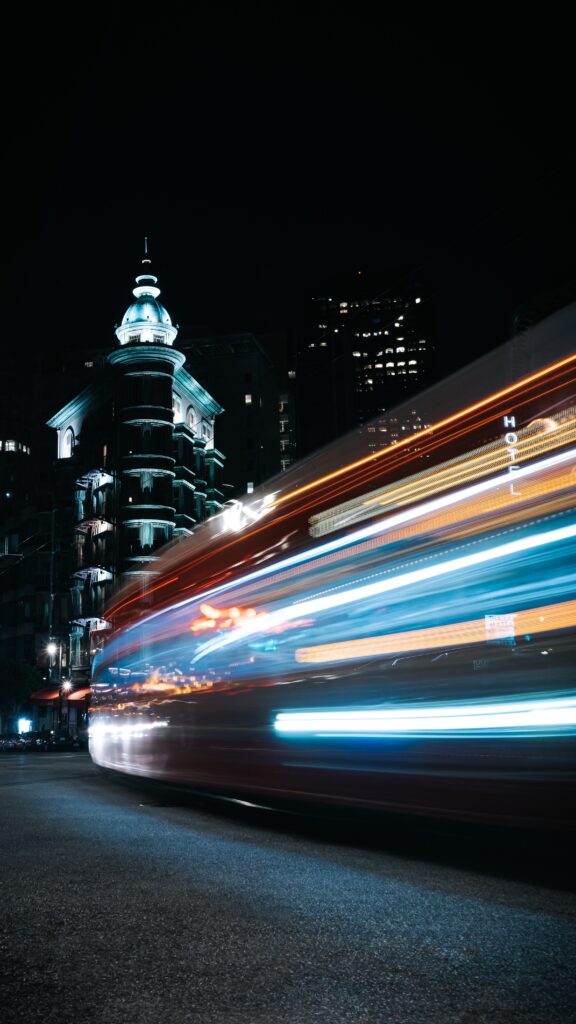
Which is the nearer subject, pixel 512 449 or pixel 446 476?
pixel 512 449

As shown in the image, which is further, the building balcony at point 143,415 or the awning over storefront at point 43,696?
the awning over storefront at point 43,696

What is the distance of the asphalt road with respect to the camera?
3.72 metres

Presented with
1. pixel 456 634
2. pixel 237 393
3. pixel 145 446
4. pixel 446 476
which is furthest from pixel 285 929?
pixel 237 393

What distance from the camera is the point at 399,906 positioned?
221 inches

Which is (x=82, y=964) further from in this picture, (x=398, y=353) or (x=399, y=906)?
(x=398, y=353)

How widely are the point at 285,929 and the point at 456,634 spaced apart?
3.41 meters

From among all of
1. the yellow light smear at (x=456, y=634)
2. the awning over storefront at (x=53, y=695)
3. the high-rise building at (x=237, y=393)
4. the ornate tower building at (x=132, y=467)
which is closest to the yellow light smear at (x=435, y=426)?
the yellow light smear at (x=456, y=634)

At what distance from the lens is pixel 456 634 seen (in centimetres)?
775

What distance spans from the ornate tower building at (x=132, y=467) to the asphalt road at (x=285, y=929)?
159ft

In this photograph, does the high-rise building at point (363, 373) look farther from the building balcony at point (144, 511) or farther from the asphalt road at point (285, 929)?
the asphalt road at point (285, 929)

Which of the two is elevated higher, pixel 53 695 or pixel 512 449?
pixel 512 449

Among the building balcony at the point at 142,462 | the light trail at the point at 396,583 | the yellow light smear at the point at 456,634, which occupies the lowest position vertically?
the yellow light smear at the point at 456,634

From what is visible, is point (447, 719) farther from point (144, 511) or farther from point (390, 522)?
point (144, 511)

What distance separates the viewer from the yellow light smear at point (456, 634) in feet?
21.9
